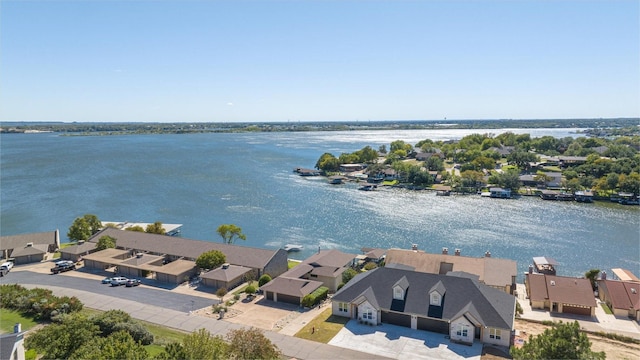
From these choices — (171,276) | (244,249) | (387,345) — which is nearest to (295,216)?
(244,249)

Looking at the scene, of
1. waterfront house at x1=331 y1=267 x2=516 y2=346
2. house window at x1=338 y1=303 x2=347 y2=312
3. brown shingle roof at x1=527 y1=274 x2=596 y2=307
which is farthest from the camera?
brown shingle roof at x1=527 y1=274 x2=596 y2=307

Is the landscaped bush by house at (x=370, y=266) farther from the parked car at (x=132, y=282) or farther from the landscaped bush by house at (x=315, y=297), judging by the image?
the parked car at (x=132, y=282)

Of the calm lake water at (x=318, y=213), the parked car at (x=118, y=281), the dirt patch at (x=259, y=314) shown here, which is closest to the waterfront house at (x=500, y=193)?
the calm lake water at (x=318, y=213)

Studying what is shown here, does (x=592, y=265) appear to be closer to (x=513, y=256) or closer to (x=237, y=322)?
(x=513, y=256)

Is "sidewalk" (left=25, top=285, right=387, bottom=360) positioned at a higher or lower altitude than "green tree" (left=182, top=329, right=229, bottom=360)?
lower

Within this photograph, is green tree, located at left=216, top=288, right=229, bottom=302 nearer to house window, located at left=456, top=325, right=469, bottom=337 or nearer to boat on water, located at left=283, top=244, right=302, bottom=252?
boat on water, located at left=283, top=244, right=302, bottom=252

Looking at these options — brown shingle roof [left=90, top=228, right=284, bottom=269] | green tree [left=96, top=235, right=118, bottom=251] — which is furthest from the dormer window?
green tree [left=96, top=235, right=118, bottom=251]

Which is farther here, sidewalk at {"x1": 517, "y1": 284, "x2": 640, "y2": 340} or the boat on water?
the boat on water

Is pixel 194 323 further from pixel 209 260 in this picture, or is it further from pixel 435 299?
pixel 435 299
